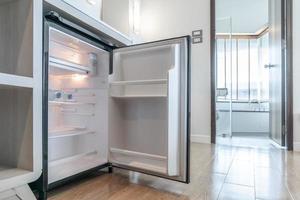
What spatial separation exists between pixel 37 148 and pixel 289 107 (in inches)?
102

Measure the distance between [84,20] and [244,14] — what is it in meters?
4.04

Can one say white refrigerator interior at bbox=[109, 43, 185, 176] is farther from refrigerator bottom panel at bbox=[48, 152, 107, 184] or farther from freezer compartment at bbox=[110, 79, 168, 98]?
refrigerator bottom panel at bbox=[48, 152, 107, 184]

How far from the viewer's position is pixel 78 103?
1655 mm

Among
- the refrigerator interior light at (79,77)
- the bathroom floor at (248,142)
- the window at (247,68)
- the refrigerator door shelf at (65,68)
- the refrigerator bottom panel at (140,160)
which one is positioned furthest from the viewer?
the window at (247,68)

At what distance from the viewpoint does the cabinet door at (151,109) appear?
3.93 ft

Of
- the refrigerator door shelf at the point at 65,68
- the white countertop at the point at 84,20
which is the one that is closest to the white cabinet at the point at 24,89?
the white countertop at the point at 84,20

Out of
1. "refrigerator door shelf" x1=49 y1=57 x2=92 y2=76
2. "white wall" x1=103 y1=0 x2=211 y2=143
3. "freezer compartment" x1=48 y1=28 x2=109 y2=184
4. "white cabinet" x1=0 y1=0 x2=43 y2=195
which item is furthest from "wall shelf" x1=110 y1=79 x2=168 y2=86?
"white wall" x1=103 y1=0 x2=211 y2=143

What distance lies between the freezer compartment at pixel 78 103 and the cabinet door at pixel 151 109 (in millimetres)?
91

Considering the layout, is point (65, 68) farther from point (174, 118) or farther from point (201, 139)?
point (201, 139)

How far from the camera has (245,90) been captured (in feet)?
16.6

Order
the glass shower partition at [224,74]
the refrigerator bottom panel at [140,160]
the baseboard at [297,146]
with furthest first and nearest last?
1. the glass shower partition at [224,74]
2. the baseboard at [297,146]
3. the refrigerator bottom panel at [140,160]

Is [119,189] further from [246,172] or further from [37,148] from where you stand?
[246,172]

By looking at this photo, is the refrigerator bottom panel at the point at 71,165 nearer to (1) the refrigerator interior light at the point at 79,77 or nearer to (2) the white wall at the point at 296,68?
(1) the refrigerator interior light at the point at 79,77

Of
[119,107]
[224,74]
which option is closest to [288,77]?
[224,74]
